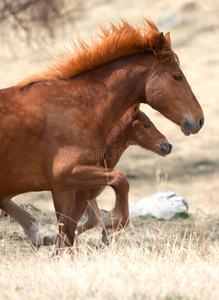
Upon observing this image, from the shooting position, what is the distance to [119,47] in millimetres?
5879

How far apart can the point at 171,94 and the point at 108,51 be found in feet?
2.46

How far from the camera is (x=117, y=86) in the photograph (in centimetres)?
587

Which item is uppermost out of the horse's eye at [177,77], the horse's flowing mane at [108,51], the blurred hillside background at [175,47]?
the horse's flowing mane at [108,51]

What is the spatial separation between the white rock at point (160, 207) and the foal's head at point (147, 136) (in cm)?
136

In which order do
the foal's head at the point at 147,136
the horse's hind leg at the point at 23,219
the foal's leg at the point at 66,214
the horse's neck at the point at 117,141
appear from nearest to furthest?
the foal's leg at the point at 66,214 < the horse's hind leg at the point at 23,219 < the horse's neck at the point at 117,141 < the foal's head at the point at 147,136

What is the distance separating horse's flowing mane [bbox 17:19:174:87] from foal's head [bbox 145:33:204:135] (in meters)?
0.04

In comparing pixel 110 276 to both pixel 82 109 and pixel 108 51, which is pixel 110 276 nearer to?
pixel 82 109

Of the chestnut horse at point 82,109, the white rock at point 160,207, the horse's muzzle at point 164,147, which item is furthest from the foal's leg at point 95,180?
the white rock at point 160,207

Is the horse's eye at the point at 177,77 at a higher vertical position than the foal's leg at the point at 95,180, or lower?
higher

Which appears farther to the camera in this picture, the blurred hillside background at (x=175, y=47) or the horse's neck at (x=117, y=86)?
the blurred hillside background at (x=175, y=47)

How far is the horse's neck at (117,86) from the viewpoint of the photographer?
19.1 ft

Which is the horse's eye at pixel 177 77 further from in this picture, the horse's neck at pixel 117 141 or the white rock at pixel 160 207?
the white rock at pixel 160 207

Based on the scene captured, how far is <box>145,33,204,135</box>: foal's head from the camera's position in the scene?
19.1 ft

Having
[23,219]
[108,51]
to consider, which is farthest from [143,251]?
[108,51]
